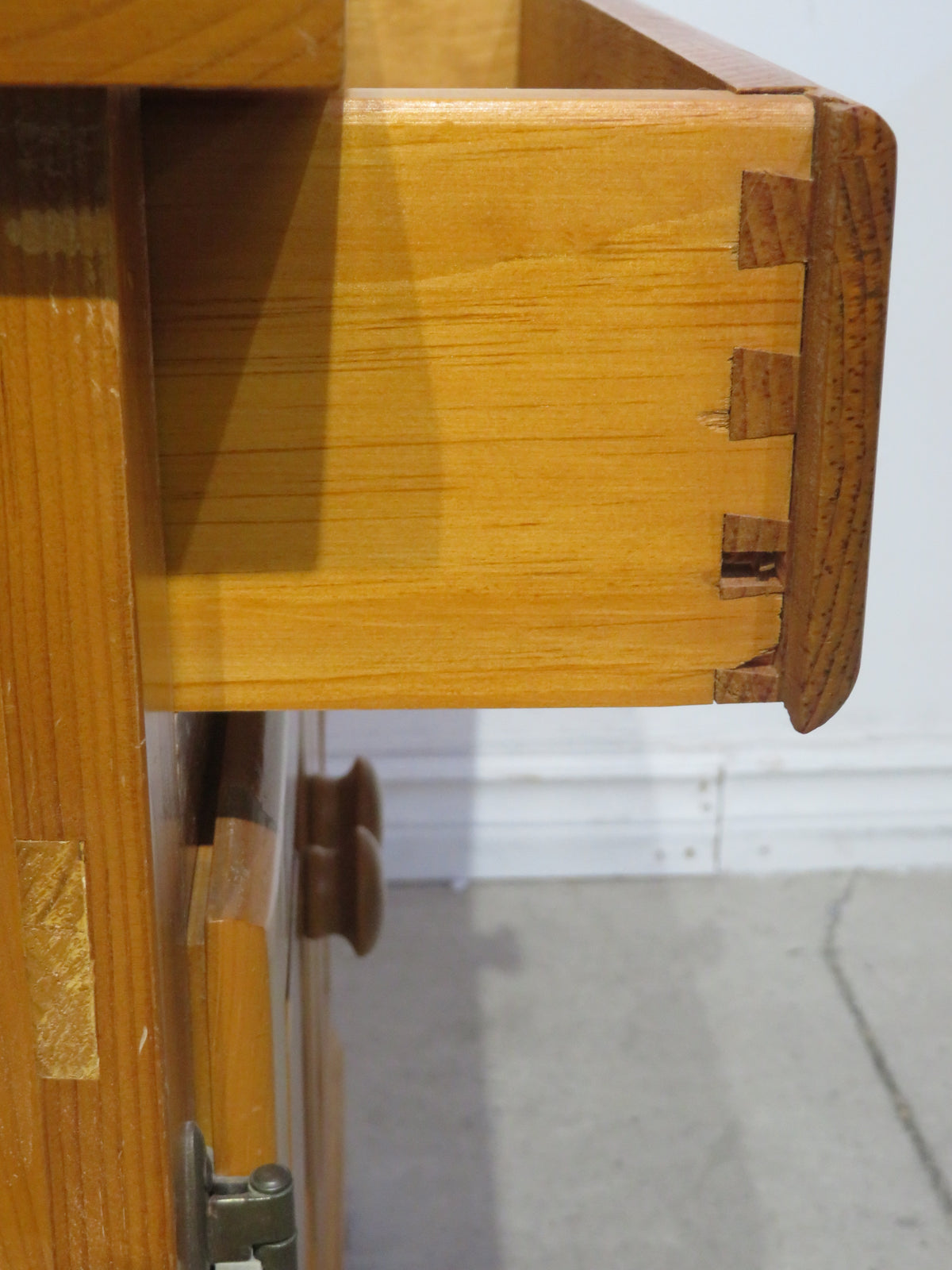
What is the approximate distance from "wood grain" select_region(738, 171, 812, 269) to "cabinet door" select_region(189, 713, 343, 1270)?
25 centimetres

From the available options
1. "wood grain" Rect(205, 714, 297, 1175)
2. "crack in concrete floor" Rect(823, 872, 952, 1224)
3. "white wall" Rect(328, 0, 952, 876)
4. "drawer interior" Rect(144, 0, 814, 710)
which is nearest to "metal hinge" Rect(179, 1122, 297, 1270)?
"wood grain" Rect(205, 714, 297, 1175)

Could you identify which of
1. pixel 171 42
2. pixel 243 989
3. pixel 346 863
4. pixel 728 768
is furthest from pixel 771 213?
pixel 728 768

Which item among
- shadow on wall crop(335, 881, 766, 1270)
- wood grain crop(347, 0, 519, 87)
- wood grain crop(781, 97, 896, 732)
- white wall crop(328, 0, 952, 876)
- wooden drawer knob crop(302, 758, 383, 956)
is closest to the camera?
wood grain crop(781, 97, 896, 732)

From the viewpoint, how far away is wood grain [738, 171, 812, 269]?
354mm

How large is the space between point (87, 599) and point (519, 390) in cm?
13

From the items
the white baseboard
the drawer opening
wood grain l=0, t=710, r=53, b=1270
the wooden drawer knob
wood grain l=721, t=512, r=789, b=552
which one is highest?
the drawer opening

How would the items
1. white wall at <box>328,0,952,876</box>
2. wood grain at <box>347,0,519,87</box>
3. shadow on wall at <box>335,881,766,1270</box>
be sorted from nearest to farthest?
wood grain at <box>347,0,519,87</box>
shadow on wall at <box>335,881,766,1270</box>
white wall at <box>328,0,952,876</box>

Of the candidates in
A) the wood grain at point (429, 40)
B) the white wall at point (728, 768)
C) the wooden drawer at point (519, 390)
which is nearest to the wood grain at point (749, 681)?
the wooden drawer at point (519, 390)

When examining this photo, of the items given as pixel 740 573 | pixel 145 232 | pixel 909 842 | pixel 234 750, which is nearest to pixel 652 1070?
pixel 909 842

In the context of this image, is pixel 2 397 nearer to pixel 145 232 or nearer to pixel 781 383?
pixel 145 232

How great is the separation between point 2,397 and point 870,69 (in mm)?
1313

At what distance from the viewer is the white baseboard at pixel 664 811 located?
62.6 inches

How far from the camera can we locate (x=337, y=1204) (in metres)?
1.02

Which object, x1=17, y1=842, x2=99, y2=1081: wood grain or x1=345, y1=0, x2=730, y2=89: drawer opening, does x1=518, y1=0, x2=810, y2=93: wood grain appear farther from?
x1=17, y1=842, x2=99, y2=1081: wood grain
